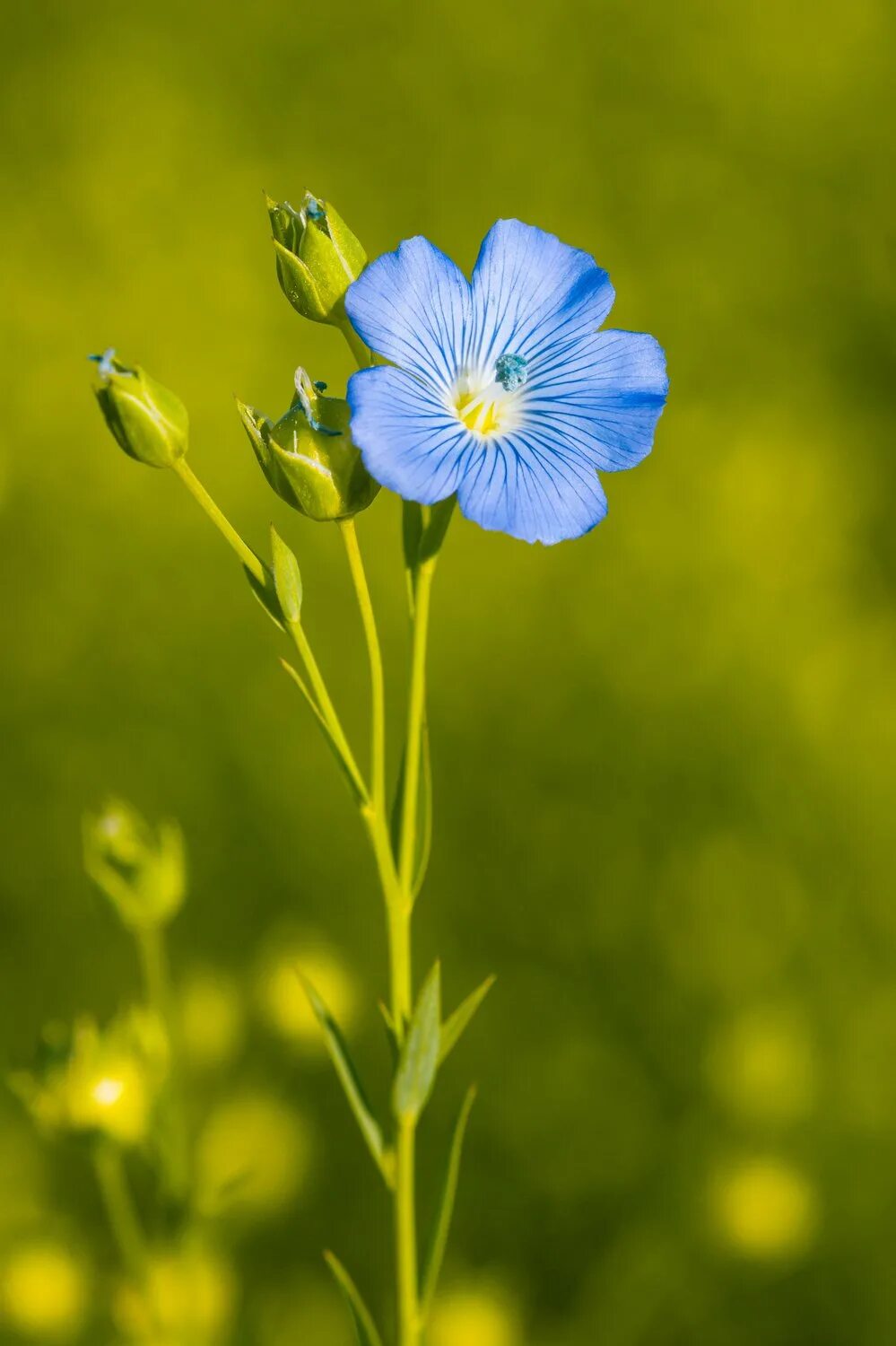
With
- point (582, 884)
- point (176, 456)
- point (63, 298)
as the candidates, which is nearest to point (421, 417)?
point (176, 456)

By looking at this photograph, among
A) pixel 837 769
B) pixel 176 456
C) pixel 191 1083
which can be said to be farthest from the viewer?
pixel 837 769

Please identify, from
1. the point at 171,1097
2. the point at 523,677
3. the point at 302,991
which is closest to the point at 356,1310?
the point at 171,1097

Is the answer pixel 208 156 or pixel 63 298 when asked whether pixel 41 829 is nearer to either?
pixel 63 298

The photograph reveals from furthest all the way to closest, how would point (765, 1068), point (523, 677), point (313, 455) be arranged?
point (523, 677), point (765, 1068), point (313, 455)

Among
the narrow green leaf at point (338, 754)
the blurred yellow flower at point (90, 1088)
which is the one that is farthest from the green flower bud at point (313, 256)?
the blurred yellow flower at point (90, 1088)

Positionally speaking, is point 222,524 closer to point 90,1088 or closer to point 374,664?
point 374,664

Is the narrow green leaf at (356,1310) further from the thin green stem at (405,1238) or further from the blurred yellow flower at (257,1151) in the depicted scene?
the blurred yellow flower at (257,1151)
